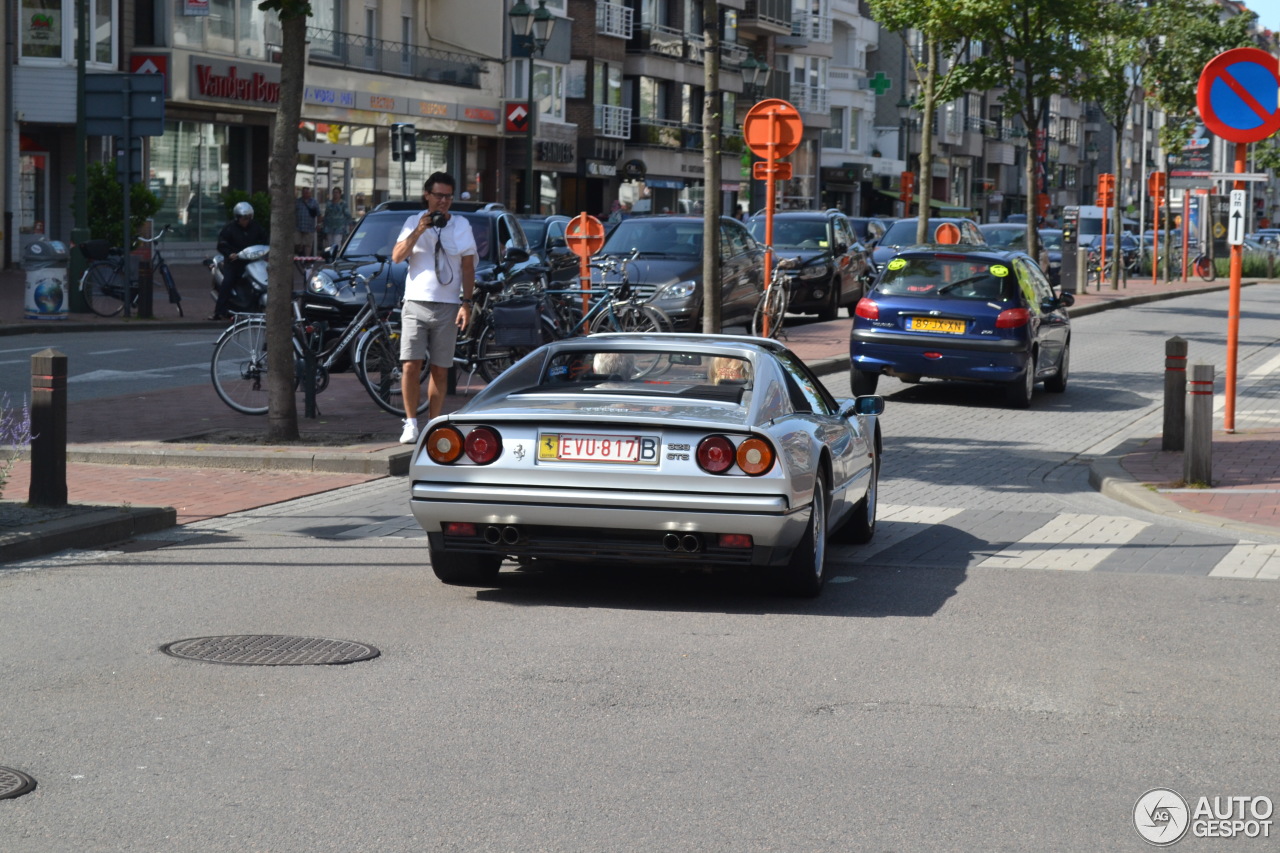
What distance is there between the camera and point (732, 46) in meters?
74.8

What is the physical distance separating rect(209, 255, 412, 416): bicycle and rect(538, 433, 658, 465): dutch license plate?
6263mm

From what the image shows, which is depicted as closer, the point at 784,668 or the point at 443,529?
the point at 784,668

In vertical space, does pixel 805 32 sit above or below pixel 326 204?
above

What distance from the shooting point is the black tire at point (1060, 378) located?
64.4ft

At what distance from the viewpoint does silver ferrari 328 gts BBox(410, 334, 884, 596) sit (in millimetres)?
7516

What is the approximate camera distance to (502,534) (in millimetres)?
7734

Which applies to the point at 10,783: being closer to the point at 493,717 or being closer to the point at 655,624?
the point at 493,717

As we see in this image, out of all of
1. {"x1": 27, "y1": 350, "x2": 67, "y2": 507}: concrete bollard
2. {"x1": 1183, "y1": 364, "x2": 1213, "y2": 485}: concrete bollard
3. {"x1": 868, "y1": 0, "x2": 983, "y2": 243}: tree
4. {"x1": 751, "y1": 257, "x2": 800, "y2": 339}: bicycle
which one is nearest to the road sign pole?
{"x1": 1183, "y1": 364, "x2": 1213, "y2": 485}: concrete bollard

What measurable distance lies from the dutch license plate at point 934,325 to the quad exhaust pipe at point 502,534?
10633 mm

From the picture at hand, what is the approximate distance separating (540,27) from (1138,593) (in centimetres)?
3073

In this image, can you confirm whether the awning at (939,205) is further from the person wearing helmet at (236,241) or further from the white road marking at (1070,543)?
the white road marking at (1070,543)

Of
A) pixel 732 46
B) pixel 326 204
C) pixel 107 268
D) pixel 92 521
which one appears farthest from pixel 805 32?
pixel 92 521

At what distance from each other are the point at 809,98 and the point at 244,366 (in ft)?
232

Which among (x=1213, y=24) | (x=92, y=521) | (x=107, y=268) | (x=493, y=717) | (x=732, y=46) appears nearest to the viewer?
(x=493, y=717)
